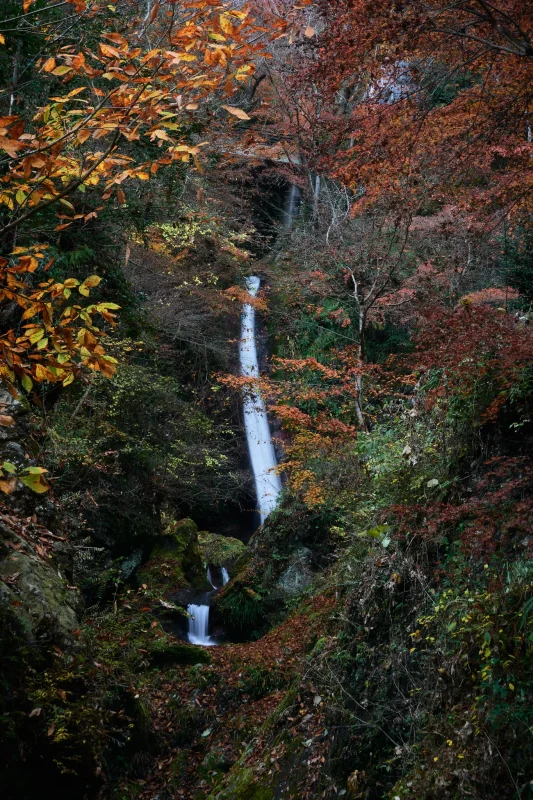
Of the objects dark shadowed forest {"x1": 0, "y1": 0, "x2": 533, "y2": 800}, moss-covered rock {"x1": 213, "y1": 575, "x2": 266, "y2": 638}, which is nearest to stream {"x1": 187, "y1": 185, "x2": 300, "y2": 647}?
moss-covered rock {"x1": 213, "y1": 575, "x2": 266, "y2": 638}

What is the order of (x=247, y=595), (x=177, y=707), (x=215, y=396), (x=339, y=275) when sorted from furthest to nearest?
(x=215, y=396), (x=339, y=275), (x=247, y=595), (x=177, y=707)

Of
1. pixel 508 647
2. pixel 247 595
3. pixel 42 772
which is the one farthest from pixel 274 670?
pixel 508 647

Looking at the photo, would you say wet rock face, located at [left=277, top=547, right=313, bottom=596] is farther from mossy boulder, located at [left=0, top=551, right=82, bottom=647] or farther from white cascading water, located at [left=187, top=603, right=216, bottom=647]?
mossy boulder, located at [left=0, top=551, right=82, bottom=647]

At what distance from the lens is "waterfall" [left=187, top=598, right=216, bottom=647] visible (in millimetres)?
10516

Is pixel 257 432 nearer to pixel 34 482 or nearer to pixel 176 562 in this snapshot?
pixel 176 562

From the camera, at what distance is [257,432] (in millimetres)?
16547

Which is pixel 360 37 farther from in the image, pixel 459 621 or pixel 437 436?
pixel 459 621

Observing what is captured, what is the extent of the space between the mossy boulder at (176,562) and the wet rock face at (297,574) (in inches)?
89.0

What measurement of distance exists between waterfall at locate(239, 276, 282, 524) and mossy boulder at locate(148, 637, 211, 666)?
6226 millimetres

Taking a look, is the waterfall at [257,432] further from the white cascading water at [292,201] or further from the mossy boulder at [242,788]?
the mossy boulder at [242,788]

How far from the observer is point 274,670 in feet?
Answer: 24.9

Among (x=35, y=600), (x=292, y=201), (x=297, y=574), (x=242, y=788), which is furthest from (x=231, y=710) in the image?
(x=292, y=201)

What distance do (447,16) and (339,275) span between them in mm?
8650

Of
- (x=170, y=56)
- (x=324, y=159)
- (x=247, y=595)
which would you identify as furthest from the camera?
(x=247, y=595)
